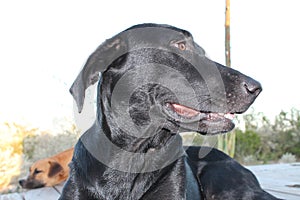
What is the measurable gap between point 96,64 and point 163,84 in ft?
1.14

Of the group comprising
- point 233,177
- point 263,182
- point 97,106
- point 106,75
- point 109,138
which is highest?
point 106,75

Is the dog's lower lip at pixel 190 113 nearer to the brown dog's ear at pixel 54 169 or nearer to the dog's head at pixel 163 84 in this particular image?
the dog's head at pixel 163 84

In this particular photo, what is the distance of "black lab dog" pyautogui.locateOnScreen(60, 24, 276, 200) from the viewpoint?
208 centimetres

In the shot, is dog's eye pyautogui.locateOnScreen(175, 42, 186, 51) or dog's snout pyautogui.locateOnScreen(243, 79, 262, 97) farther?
dog's eye pyautogui.locateOnScreen(175, 42, 186, 51)

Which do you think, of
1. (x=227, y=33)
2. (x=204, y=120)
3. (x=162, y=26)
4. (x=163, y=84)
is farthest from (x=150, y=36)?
(x=227, y=33)

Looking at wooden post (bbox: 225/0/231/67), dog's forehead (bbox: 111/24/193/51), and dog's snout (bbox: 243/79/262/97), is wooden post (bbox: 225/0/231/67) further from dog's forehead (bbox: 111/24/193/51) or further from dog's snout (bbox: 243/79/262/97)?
dog's snout (bbox: 243/79/262/97)

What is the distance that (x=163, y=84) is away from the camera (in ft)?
6.91

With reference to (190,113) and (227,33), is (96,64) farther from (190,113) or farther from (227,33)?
(227,33)

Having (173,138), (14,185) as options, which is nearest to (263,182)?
(173,138)

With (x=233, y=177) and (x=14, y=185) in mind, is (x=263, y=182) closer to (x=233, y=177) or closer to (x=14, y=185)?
(x=233, y=177)

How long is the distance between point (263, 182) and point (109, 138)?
2.34 meters

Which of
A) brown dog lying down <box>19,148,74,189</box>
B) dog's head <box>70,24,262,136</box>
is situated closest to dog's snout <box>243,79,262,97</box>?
dog's head <box>70,24,262,136</box>

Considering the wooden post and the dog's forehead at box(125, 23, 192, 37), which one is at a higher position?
the dog's forehead at box(125, 23, 192, 37)

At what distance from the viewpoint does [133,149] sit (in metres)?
2.24
